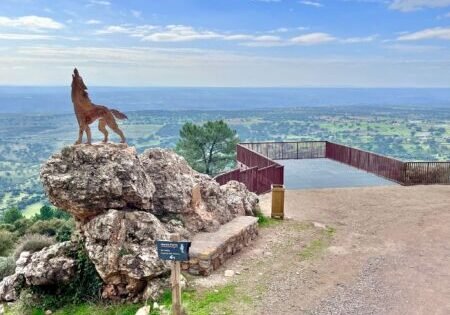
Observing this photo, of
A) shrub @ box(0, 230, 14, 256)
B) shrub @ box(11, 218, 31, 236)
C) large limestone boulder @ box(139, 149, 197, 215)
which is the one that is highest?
large limestone boulder @ box(139, 149, 197, 215)

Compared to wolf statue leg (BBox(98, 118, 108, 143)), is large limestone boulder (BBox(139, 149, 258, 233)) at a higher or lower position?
lower

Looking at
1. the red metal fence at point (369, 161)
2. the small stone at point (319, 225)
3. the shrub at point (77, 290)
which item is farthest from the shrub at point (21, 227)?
the small stone at point (319, 225)

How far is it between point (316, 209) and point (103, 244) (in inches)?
311

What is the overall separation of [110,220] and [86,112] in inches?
101

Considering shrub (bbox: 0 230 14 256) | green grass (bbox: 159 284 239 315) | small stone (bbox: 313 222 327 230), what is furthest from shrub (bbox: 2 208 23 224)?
green grass (bbox: 159 284 239 315)

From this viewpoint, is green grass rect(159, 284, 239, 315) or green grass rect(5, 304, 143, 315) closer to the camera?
green grass rect(159, 284, 239, 315)

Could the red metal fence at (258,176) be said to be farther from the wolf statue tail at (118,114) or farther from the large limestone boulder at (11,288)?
the large limestone boulder at (11,288)

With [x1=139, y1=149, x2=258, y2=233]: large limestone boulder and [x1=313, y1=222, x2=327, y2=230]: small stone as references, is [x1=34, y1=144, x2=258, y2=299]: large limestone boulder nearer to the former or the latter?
[x1=139, y1=149, x2=258, y2=233]: large limestone boulder

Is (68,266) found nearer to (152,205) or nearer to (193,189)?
(152,205)

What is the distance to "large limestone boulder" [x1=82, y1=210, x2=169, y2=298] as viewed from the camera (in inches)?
321

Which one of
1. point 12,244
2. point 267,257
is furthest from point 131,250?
point 12,244

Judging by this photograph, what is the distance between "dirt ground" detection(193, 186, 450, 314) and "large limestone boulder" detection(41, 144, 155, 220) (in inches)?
→ 93.1

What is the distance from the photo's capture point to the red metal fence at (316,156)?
1609cm

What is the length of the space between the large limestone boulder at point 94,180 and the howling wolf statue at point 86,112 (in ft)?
1.64
